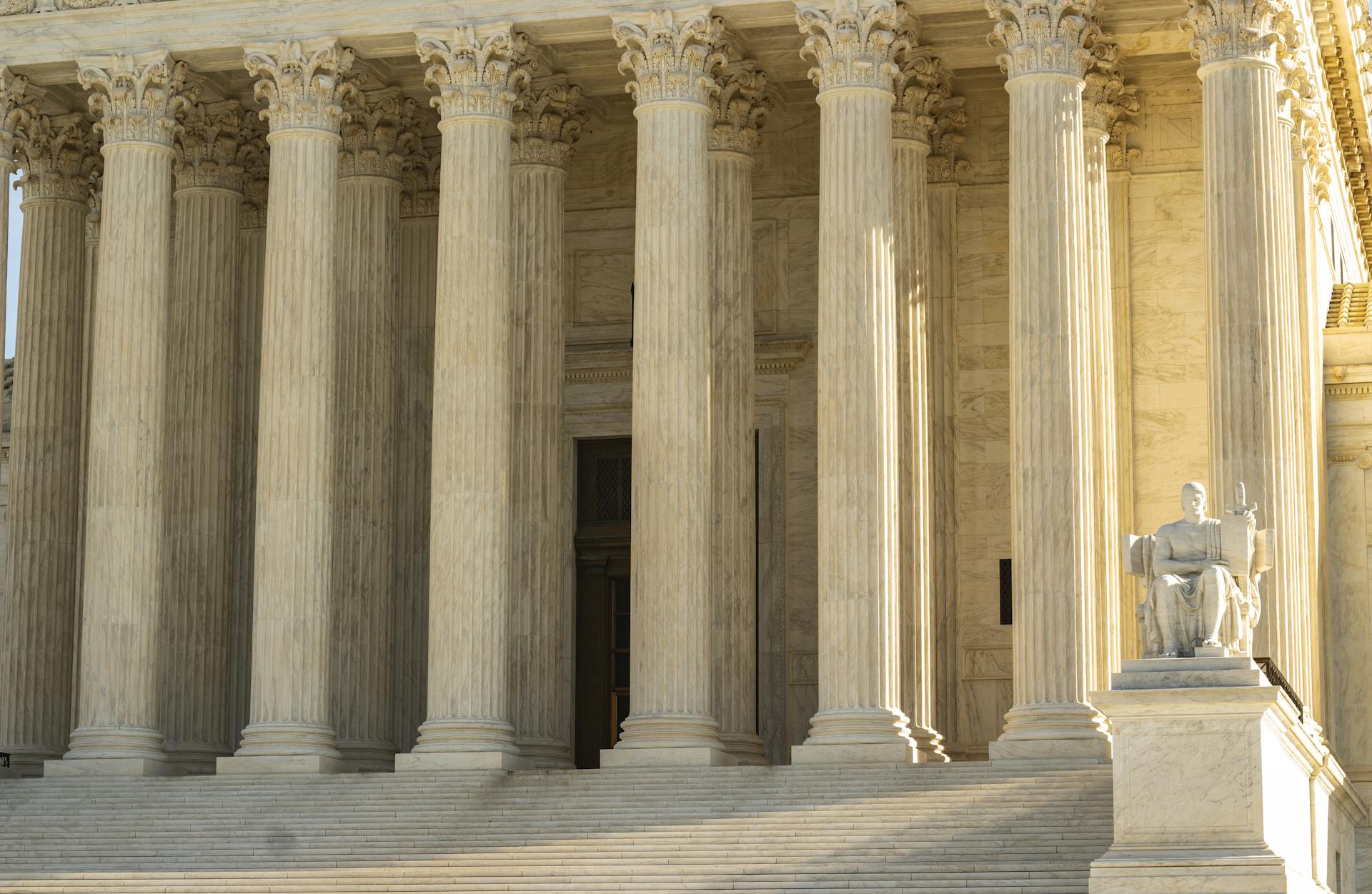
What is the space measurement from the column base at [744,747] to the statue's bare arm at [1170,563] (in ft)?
46.0

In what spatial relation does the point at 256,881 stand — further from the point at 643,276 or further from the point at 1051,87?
the point at 1051,87

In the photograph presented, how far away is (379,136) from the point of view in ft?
188

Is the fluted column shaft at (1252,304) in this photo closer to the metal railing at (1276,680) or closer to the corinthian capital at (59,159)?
the metal railing at (1276,680)

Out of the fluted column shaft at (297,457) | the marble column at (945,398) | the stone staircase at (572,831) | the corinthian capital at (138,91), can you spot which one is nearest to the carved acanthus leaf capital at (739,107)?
the marble column at (945,398)

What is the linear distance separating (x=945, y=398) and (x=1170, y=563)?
17.3 metres

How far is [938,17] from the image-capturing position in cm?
5172

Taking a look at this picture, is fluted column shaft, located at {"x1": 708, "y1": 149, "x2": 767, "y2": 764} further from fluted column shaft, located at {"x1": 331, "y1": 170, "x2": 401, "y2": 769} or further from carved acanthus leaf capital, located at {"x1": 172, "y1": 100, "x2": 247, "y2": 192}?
carved acanthus leaf capital, located at {"x1": 172, "y1": 100, "x2": 247, "y2": 192}

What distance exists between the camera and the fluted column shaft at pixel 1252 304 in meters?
46.9

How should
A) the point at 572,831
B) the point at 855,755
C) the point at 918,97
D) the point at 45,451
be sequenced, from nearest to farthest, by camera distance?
the point at 572,831, the point at 855,755, the point at 918,97, the point at 45,451

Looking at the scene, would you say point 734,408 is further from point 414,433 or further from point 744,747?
point 414,433

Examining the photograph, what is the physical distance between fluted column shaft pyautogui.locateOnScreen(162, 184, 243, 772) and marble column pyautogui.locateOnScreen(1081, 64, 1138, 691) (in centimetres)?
1905

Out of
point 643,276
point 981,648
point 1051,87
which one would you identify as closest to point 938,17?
point 1051,87

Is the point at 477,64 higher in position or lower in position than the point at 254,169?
higher

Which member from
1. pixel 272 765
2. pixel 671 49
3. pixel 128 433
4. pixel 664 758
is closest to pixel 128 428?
pixel 128 433
